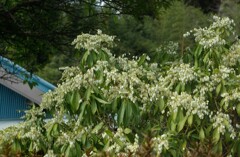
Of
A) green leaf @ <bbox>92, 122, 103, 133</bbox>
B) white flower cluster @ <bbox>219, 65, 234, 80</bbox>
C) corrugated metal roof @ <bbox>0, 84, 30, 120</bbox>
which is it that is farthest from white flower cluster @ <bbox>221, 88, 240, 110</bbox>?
corrugated metal roof @ <bbox>0, 84, 30, 120</bbox>

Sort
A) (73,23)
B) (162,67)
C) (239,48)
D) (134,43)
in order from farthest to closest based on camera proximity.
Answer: (134,43)
(73,23)
(162,67)
(239,48)

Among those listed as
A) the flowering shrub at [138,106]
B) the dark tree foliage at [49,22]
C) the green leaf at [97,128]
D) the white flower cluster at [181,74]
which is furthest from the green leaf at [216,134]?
the dark tree foliage at [49,22]

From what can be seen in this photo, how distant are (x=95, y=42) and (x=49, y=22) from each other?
2.58m

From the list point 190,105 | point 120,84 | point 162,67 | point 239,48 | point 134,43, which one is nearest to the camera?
point 190,105

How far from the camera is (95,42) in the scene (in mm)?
4262

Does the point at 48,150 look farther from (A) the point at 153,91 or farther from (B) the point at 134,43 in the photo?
(B) the point at 134,43

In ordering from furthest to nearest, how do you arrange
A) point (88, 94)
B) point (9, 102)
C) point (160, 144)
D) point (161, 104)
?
point (9, 102) → point (161, 104) → point (88, 94) → point (160, 144)

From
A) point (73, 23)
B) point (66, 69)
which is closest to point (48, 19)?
point (73, 23)

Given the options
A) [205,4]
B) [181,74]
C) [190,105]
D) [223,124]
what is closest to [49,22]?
[181,74]

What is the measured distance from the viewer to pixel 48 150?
3990 millimetres

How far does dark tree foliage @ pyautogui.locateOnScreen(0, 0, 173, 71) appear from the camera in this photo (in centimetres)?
613

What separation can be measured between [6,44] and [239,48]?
3598mm

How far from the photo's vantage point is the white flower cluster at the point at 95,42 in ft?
13.9

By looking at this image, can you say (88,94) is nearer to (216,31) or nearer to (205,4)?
(216,31)
